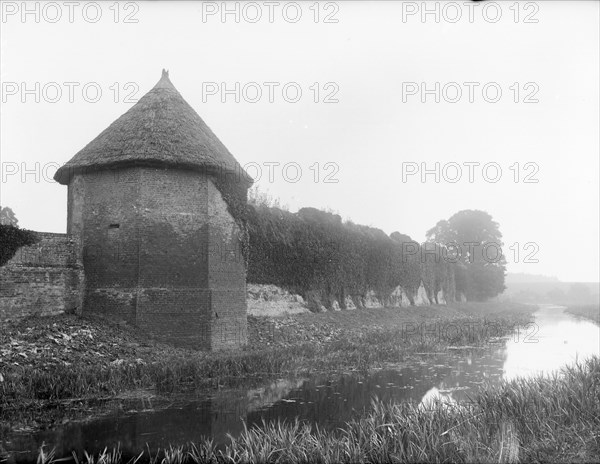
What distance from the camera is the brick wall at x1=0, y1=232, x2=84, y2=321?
14383 mm

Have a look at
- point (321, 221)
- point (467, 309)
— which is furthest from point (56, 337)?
point (467, 309)

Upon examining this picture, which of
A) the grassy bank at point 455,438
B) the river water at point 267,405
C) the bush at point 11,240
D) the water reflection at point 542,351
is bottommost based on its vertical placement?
the water reflection at point 542,351

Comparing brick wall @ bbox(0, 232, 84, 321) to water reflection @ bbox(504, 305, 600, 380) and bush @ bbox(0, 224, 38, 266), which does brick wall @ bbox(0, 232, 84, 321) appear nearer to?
bush @ bbox(0, 224, 38, 266)

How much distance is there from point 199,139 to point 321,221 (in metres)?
10.6

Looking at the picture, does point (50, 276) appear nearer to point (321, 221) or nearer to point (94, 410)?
point (94, 410)

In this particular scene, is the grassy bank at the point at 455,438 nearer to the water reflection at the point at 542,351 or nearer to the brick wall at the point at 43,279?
the water reflection at the point at 542,351

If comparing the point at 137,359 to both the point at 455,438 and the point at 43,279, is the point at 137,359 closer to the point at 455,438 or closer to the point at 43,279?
the point at 43,279

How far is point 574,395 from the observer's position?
8.27m

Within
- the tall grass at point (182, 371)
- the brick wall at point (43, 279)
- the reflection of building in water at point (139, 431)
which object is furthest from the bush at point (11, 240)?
the reflection of building in water at point (139, 431)

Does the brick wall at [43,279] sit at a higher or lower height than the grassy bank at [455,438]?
higher

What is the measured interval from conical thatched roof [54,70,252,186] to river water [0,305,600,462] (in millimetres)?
7382

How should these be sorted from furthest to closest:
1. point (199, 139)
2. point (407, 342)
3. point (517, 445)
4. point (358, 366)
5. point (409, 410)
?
point (407, 342) < point (199, 139) < point (358, 366) < point (409, 410) < point (517, 445)

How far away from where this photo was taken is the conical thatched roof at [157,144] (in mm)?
16234

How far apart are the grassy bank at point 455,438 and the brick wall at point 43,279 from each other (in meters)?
8.75
